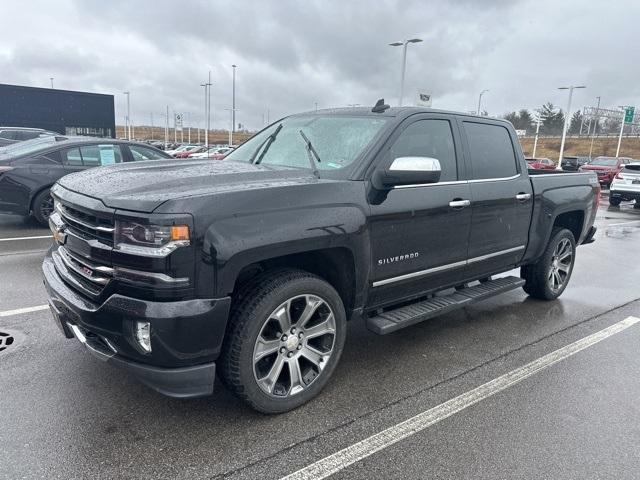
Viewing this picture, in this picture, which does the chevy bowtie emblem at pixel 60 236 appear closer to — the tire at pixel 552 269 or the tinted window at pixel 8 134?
the tire at pixel 552 269

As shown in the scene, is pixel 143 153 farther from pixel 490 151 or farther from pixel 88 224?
pixel 88 224

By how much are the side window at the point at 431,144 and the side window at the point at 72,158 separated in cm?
685

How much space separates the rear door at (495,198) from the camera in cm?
419

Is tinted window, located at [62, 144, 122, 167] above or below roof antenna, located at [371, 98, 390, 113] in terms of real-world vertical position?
below

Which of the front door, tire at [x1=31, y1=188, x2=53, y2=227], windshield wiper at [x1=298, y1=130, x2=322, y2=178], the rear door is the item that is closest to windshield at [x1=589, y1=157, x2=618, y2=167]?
the rear door

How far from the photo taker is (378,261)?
11.1 ft

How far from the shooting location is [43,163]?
8.18 metres

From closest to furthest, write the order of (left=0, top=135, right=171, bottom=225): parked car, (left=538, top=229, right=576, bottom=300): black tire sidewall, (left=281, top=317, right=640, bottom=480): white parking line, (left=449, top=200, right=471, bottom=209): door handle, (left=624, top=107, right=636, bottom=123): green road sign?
(left=281, top=317, right=640, bottom=480): white parking line, (left=449, top=200, right=471, bottom=209): door handle, (left=538, top=229, right=576, bottom=300): black tire sidewall, (left=0, top=135, right=171, bottom=225): parked car, (left=624, top=107, right=636, bottom=123): green road sign

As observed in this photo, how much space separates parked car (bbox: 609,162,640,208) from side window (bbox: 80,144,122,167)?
56.7 feet

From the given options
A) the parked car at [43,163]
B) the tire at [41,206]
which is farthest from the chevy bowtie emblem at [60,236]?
the tire at [41,206]

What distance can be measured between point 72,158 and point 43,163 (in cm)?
47

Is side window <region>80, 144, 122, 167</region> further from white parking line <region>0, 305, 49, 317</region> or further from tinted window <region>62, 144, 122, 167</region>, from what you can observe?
white parking line <region>0, 305, 49, 317</region>

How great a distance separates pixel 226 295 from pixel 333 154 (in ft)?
4.87

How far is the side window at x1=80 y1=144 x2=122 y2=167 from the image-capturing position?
865cm
